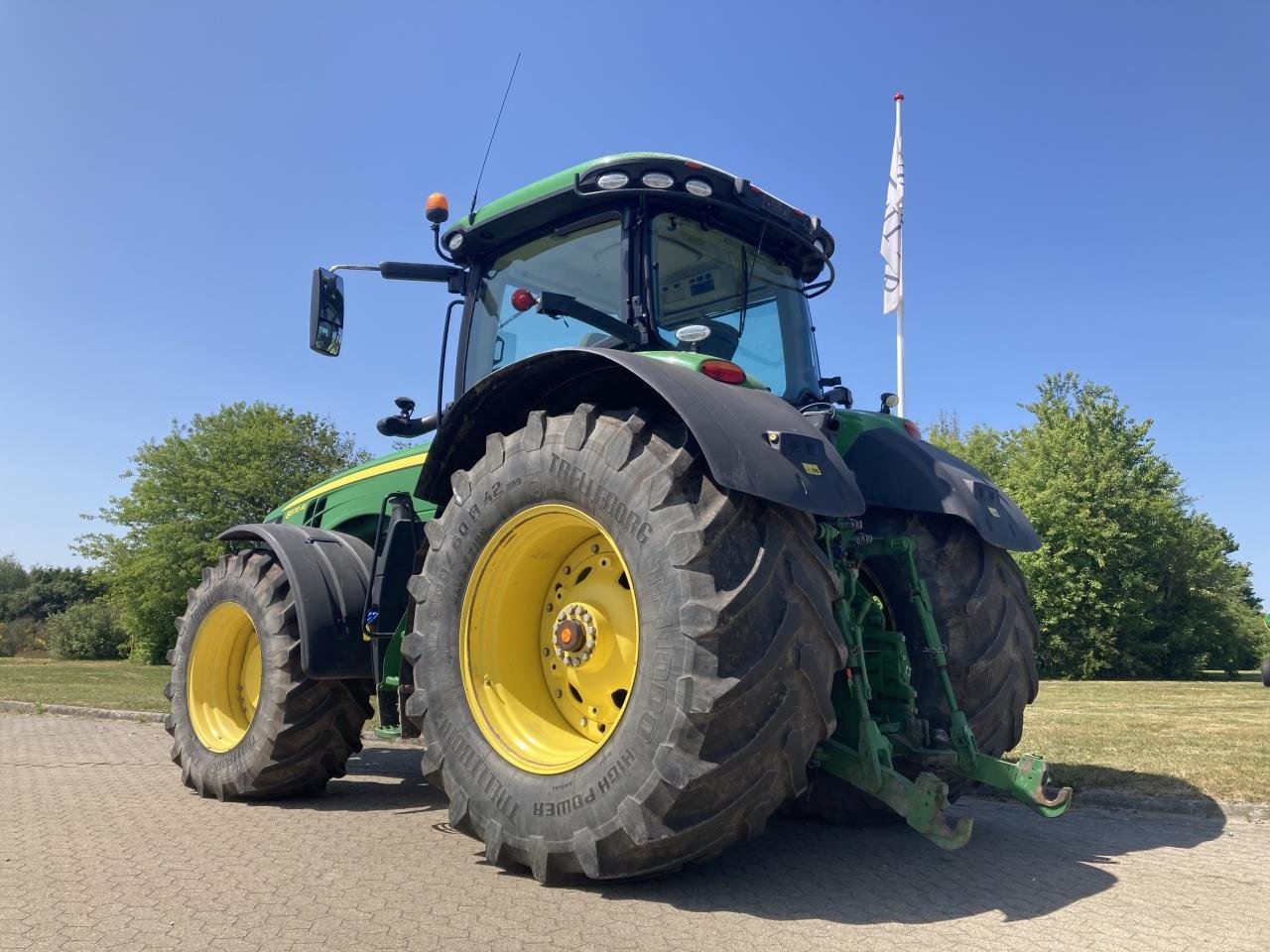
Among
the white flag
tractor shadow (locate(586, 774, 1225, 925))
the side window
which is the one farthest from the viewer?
the white flag

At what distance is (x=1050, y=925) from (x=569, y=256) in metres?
3.33

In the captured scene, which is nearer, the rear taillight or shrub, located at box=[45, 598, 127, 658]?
the rear taillight

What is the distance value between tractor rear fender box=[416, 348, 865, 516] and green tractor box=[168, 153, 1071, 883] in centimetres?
1

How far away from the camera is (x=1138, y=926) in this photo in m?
2.80

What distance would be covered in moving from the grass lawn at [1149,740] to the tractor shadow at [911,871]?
0.66 metres

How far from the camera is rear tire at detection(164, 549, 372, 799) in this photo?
4.86 metres

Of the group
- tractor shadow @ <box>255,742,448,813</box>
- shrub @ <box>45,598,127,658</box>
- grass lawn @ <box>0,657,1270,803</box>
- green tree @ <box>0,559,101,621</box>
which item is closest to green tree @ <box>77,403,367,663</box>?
shrub @ <box>45,598,127,658</box>

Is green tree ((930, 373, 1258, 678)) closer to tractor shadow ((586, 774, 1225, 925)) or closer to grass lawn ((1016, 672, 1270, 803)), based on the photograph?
grass lawn ((1016, 672, 1270, 803))

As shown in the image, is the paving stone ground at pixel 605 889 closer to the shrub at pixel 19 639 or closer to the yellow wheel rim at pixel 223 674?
the yellow wheel rim at pixel 223 674

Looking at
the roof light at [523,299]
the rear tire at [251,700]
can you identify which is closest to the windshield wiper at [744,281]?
the roof light at [523,299]

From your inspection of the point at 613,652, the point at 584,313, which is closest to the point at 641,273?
the point at 584,313

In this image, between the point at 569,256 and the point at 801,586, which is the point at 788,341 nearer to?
the point at 569,256

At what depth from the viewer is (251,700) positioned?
566 centimetres

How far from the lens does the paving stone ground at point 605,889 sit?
8.73 feet
